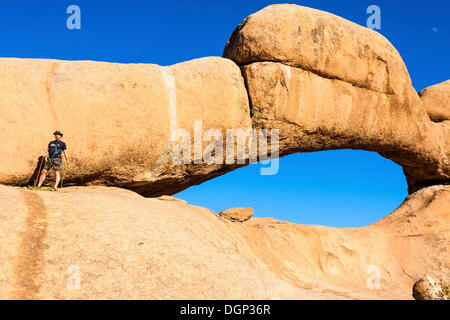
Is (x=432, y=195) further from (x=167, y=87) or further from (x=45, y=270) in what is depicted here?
(x=45, y=270)

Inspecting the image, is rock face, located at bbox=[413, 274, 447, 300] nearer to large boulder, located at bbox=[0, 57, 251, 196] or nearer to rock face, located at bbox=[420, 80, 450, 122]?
large boulder, located at bbox=[0, 57, 251, 196]

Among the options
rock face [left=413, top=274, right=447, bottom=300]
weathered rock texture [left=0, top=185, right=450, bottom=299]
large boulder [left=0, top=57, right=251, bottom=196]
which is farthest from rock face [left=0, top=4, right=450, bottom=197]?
rock face [left=413, top=274, right=447, bottom=300]

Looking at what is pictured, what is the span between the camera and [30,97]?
10992 millimetres

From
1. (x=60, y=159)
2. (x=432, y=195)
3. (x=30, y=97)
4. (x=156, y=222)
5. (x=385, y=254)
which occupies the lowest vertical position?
(x=385, y=254)

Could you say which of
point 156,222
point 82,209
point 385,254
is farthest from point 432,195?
point 82,209

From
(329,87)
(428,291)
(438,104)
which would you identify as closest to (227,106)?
(329,87)

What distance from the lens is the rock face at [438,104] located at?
63.5 ft

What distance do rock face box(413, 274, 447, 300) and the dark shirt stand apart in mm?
9798

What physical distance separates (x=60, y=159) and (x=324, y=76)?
31.2 ft

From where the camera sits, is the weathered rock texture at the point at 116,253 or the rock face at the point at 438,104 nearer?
the weathered rock texture at the point at 116,253

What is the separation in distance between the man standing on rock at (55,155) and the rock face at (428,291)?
9715 mm

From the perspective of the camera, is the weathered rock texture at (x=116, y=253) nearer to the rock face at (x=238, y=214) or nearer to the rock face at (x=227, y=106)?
the rock face at (x=227, y=106)

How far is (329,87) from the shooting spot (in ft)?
50.2

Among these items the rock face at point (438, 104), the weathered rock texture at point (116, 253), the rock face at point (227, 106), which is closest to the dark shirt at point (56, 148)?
the rock face at point (227, 106)
